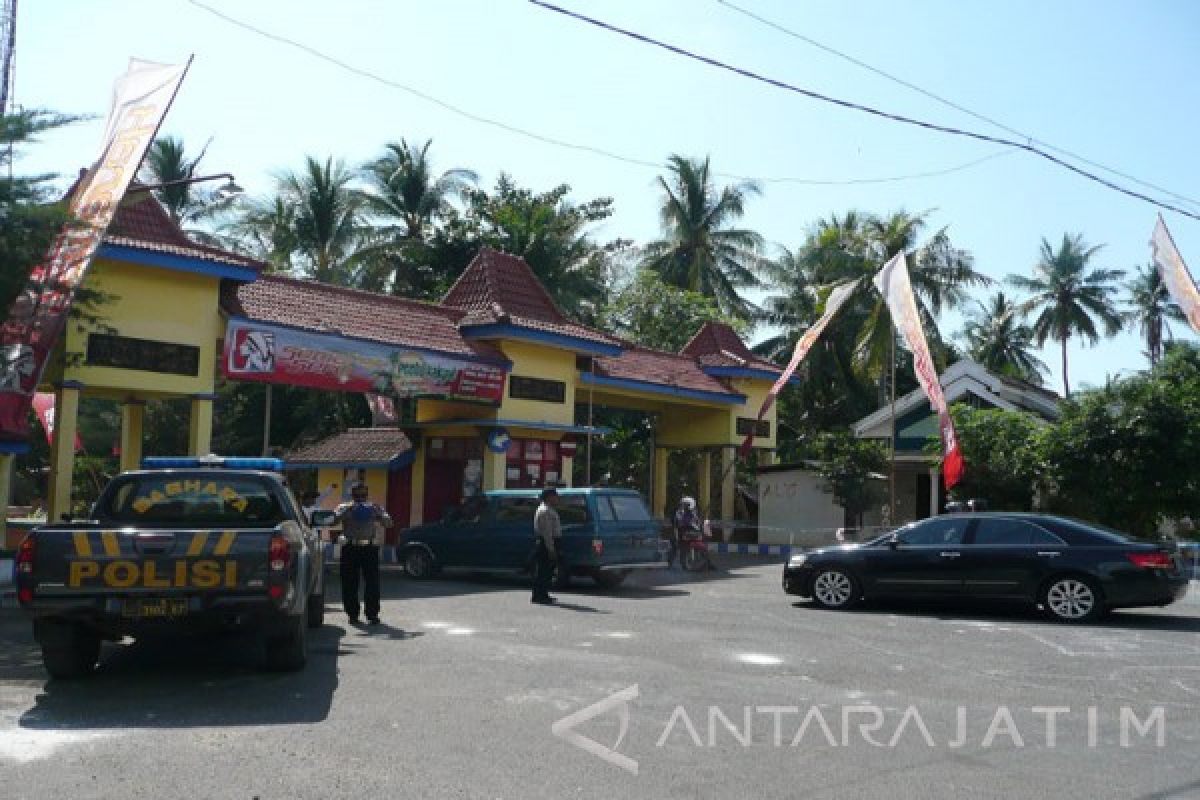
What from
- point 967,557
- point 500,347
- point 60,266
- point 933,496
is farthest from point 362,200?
point 967,557

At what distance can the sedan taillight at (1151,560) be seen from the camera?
525 inches

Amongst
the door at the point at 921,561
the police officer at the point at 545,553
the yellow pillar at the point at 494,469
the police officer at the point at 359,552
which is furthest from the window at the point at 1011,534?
the yellow pillar at the point at 494,469

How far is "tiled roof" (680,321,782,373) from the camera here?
31.7 meters

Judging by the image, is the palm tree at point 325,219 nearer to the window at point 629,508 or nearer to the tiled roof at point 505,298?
the tiled roof at point 505,298

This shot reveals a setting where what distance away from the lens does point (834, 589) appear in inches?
593

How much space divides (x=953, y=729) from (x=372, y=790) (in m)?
3.78

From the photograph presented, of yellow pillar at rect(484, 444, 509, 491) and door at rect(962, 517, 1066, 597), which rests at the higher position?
yellow pillar at rect(484, 444, 509, 491)

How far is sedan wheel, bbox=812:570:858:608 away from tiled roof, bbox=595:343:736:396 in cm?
1180

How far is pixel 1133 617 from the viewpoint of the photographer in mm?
14344

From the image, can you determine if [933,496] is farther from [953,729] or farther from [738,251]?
[953,729]

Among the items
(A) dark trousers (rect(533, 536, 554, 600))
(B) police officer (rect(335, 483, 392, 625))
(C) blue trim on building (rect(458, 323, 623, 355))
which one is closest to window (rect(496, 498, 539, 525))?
(A) dark trousers (rect(533, 536, 554, 600))

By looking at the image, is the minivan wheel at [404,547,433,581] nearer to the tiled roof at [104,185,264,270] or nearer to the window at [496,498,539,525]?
the window at [496,498,539,525]

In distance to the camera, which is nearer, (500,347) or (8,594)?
(8,594)

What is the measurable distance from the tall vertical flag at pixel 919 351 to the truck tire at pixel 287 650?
14.5 metres
